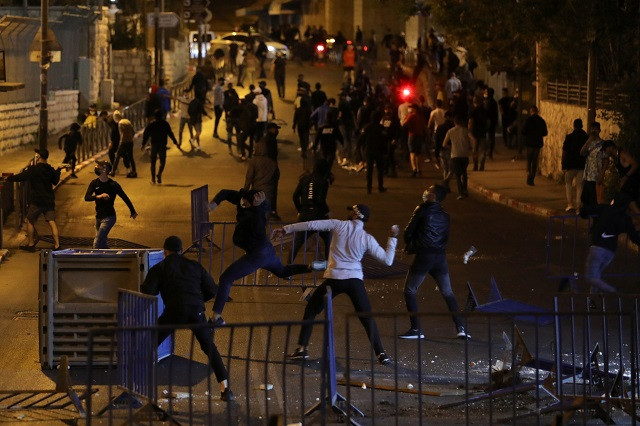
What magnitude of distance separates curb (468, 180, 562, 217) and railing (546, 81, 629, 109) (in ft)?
7.89

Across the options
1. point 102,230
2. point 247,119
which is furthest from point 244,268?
point 247,119

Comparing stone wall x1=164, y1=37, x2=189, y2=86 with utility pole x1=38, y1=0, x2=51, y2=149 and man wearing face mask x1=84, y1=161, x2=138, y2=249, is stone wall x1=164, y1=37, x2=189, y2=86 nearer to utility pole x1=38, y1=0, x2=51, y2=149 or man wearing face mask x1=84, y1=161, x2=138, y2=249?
utility pole x1=38, y1=0, x2=51, y2=149

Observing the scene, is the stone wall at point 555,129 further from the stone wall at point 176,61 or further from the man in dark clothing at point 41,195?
the stone wall at point 176,61

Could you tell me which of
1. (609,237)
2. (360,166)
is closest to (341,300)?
(609,237)

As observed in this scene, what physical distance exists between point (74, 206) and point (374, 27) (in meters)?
47.0

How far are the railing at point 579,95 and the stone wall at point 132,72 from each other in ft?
74.4

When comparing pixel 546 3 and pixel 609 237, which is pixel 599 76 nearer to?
pixel 546 3

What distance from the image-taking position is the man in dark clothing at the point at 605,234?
1398 cm

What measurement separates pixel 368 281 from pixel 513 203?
8972mm

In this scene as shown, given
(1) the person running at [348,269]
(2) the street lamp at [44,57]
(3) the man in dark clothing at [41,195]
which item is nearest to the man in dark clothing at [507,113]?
(2) the street lamp at [44,57]

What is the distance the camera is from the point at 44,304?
11891mm

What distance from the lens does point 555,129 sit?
29.3 m

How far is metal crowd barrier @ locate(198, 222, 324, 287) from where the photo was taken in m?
16.3

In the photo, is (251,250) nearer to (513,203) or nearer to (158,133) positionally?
(513,203)
